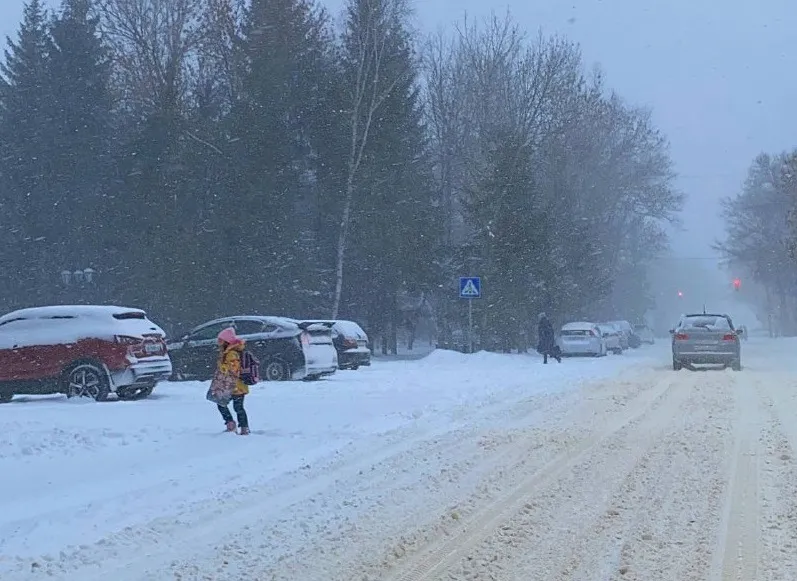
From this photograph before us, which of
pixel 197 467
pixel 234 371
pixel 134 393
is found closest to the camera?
pixel 197 467

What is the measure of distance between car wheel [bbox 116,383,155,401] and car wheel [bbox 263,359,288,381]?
13.4ft

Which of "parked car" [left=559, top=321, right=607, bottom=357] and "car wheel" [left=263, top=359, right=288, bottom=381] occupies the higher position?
"parked car" [left=559, top=321, right=607, bottom=357]

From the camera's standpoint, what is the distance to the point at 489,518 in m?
8.66

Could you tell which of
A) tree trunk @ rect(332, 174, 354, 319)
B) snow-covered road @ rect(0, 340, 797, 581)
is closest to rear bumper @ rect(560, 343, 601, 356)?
tree trunk @ rect(332, 174, 354, 319)

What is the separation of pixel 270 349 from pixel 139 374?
5189mm

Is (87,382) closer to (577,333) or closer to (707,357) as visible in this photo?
(707,357)

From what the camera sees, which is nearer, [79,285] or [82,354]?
[82,354]

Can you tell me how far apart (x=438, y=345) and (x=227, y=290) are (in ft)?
33.4

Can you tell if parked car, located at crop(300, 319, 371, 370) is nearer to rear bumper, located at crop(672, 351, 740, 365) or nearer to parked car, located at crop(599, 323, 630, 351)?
rear bumper, located at crop(672, 351, 740, 365)

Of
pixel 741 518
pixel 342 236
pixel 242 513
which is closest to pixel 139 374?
pixel 242 513

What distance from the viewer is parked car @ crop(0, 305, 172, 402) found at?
722 inches

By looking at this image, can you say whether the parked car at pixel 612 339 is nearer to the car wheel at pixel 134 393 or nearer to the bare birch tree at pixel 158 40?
the bare birch tree at pixel 158 40

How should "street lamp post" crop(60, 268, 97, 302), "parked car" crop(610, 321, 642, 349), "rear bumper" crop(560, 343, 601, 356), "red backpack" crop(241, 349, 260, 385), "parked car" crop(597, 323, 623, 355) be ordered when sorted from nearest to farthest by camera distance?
"red backpack" crop(241, 349, 260, 385) < "rear bumper" crop(560, 343, 601, 356) < "street lamp post" crop(60, 268, 97, 302) < "parked car" crop(597, 323, 623, 355) < "parked car" crop(610, 321, 642, 349)

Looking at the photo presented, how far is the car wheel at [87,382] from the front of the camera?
18.3 meters
